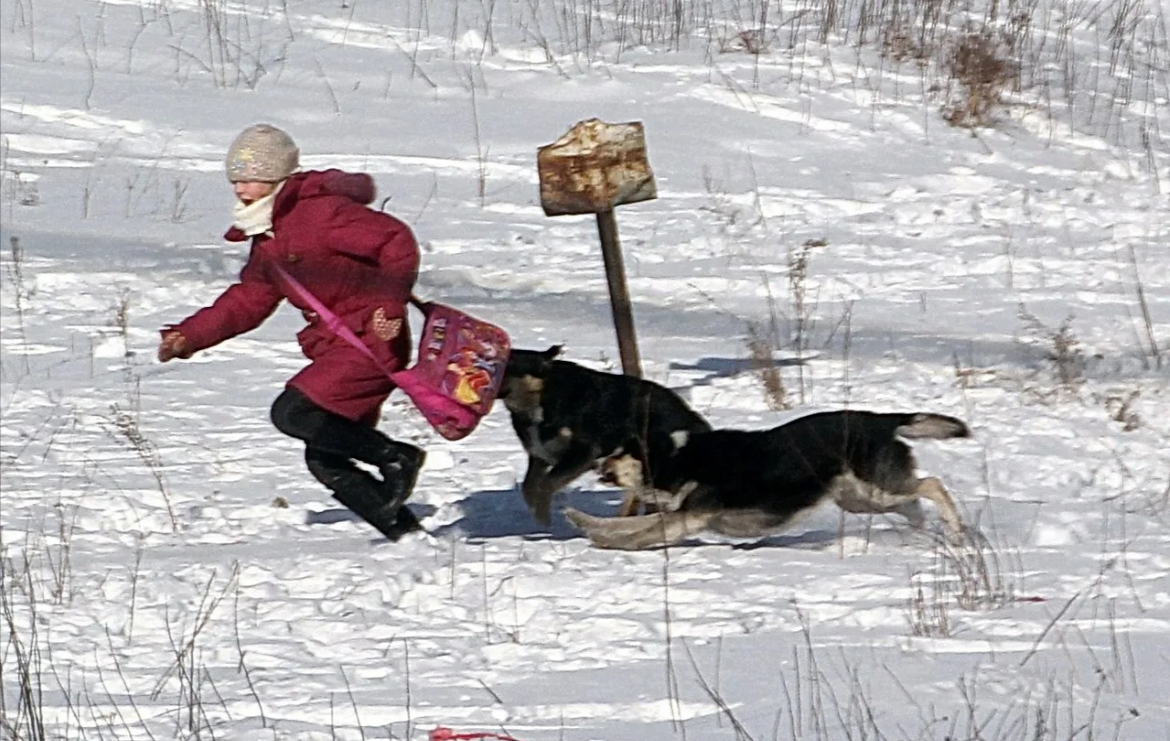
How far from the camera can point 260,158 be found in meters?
5.75

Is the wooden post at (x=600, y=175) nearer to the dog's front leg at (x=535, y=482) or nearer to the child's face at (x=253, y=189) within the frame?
the dog's front leg at (x=535, y=482)

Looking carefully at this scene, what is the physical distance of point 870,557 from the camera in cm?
567

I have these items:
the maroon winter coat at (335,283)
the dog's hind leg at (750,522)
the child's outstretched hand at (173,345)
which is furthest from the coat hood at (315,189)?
the dog's hind leg at (750,522)

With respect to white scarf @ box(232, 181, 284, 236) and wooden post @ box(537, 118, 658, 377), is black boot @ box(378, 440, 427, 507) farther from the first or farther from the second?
wooden post @ box(537, 118, 658, 377)

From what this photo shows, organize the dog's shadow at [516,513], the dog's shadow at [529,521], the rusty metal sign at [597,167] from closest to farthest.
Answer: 1. the dog's shadow at [529,521]
2. the dog's shadow at [516,513]
3. the rusty metal sign at [597,167]

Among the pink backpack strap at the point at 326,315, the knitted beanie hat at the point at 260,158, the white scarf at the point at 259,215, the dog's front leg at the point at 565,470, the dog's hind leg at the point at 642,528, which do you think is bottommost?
the dog's hind leg at the point at 642,528

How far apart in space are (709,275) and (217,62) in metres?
4.90

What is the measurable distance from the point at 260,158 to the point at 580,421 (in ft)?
4.17

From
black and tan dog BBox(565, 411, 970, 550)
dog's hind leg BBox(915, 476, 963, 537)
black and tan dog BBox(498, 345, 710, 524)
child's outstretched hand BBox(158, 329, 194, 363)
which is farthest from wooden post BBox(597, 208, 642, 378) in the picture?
child's outstretched hand BBox(158, 329, 194, 363)

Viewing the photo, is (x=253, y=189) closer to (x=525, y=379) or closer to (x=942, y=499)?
(x=525, y=379)

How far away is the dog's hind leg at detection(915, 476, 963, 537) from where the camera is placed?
19.2ft

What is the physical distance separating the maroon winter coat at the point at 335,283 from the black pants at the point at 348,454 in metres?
0.05

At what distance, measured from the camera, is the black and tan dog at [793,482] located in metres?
5.85

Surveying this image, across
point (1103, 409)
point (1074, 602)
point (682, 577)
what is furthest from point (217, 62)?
point (1074, 602)
